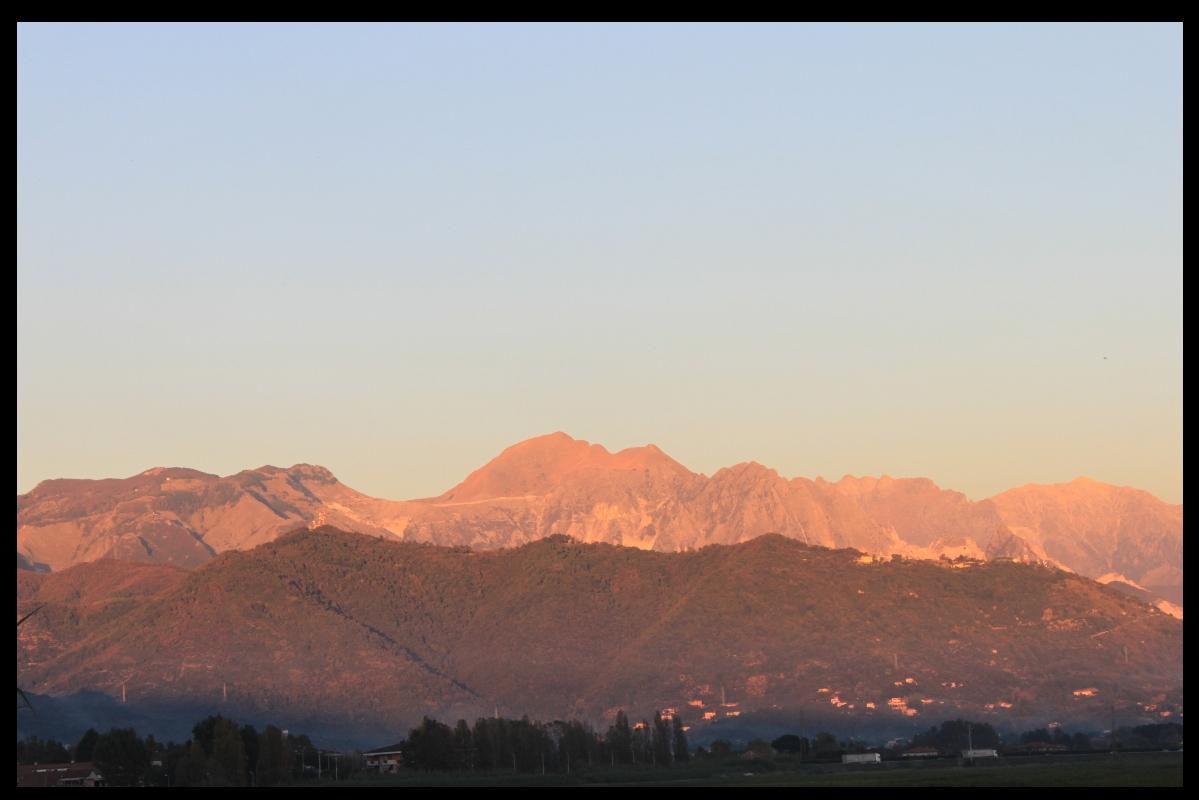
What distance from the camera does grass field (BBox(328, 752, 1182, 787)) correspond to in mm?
124500

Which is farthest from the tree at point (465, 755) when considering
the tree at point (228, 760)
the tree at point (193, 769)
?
the tree at point (193, 769)

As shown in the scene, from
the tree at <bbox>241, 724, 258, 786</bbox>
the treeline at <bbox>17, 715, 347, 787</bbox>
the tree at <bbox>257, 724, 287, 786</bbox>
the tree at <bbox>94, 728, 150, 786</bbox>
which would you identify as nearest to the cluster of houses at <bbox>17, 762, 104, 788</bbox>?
the tree at <bbox>94, 728, 150, 786</bbox>

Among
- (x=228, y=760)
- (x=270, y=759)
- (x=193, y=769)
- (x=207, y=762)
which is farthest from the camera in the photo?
(x=270, y=759)

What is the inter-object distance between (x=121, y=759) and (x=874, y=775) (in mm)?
73876

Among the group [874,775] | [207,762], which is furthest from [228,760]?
[874,775]

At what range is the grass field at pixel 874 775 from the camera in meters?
124

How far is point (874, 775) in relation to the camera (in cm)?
15088

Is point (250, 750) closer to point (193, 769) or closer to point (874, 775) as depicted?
point (193, 769)

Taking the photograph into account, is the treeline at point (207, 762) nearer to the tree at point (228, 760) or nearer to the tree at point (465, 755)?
the tree at point (228, 760)

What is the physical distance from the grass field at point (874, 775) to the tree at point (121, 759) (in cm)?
2249

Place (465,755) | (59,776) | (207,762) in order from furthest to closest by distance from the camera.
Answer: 1. (465,755)
2. (207,762)
3. (59,776)
